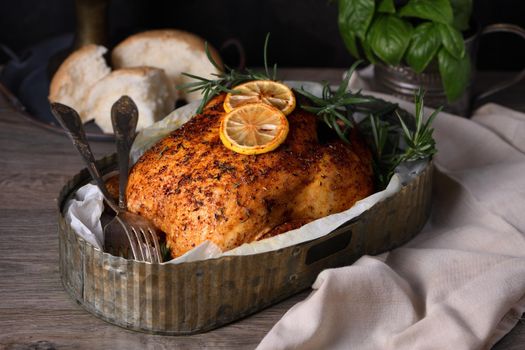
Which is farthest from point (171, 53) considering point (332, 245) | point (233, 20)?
point (332, 245)

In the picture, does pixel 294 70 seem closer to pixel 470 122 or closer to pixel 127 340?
pixel 470 122

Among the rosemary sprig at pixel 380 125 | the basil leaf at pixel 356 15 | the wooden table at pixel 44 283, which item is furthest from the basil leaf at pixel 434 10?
the wooden table at pixel 44 283

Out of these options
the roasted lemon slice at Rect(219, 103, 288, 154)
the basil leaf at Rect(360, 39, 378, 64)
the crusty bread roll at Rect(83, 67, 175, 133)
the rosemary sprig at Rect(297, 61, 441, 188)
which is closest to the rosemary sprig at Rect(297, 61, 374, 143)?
the rosemary sprig at Rect(297, 61, 441, 188)

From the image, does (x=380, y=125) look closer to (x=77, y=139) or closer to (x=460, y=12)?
(x=460, y=12)

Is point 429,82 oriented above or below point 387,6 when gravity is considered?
below

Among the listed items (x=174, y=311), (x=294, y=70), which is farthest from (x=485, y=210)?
(x=294, y=70)

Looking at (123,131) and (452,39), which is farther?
(452,39)

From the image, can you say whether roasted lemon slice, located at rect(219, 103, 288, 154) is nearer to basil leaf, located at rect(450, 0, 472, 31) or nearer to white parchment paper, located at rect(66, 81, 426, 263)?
white parchment paper, located at rect(66, 81, 426, 263)
